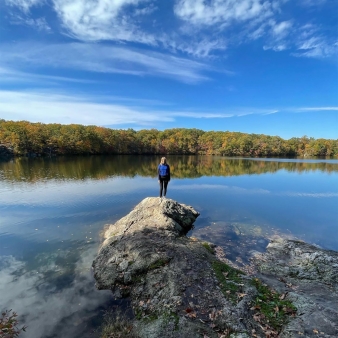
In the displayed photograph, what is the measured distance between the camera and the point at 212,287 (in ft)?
25.2

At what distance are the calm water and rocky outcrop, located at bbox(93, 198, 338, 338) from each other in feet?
3.61

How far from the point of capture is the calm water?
7.83m

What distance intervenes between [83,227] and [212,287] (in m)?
10.8

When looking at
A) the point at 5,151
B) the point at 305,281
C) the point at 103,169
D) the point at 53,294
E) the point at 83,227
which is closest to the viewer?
the point at 53,294

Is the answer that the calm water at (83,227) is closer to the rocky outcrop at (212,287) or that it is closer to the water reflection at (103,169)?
the rocky outcrop at (212,287)

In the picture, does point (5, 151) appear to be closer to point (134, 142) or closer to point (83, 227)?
point (134, 142)

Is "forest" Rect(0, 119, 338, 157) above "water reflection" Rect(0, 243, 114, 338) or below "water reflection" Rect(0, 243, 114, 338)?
above

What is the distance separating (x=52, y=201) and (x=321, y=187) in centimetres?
3612

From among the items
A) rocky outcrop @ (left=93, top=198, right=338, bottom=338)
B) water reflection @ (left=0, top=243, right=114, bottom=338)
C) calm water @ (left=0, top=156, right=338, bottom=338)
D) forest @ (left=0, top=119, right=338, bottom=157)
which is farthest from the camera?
forest @ (left=0, top=119, right=338, bottom=157)

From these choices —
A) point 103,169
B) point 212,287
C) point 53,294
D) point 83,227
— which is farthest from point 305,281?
point 103,169

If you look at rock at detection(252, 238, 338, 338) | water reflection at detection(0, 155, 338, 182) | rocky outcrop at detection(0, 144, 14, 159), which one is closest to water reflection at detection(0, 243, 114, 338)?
rock at detection(252, 238, 338, 338)

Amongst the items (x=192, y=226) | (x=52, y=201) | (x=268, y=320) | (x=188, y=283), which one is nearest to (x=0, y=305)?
(x=188, y=283)

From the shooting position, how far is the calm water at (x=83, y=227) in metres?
7.83

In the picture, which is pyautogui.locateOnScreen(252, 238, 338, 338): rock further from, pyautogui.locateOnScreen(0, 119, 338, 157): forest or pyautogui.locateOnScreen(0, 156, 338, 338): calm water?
pyautogui.locateOnScreen(0, 119, 338, 157): forest
